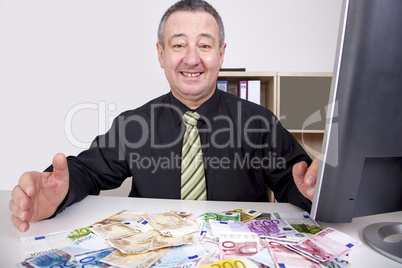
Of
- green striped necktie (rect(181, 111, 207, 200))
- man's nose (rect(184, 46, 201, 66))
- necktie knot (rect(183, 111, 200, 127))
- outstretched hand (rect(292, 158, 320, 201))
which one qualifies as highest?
man's nose (rect(184, 46, 201, 66))

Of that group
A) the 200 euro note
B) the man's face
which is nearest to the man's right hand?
the 200 euro note

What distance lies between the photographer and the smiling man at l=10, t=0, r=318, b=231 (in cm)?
134

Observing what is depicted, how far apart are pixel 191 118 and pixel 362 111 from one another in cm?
89

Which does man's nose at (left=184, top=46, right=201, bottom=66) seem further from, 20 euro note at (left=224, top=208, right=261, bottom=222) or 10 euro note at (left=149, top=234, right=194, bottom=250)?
10 euro note at (left=149, top=234, right=194, bottom=250)

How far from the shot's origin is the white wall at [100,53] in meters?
2.51

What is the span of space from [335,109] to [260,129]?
96 centimetres

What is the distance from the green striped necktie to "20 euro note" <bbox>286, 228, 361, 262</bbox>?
2.11 feet

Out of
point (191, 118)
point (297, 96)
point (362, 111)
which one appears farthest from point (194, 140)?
point (297, 96)

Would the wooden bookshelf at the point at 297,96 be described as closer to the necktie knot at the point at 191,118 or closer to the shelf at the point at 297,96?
the shelf at the point at 297,96

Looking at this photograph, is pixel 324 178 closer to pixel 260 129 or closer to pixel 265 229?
pixel 265 229

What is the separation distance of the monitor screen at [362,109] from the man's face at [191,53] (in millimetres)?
916

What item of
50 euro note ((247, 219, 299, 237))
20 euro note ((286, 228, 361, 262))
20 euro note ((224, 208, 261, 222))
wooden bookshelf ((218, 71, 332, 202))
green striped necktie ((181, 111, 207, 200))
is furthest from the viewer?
wooden bookshelf ((218, 71, 332, 202))

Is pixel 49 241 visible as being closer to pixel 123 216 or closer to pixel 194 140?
pixel 123 216

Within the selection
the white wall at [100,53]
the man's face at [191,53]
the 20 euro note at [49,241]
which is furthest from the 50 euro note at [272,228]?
the white wall at [100,53]
